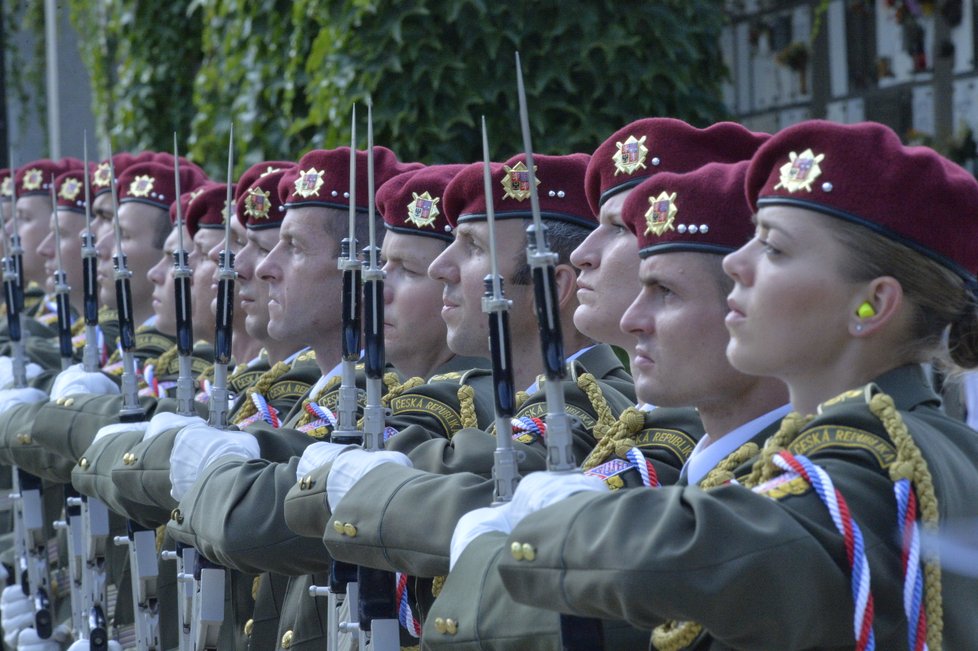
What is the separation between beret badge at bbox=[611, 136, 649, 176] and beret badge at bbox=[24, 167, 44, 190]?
557 centimetres

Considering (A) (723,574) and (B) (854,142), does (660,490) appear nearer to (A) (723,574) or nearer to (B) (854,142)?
(A) (723,574)

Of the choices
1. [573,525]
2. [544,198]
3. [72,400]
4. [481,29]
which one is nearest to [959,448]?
[573,525]

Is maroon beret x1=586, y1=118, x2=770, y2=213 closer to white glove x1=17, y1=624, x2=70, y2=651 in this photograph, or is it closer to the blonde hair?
the blonde hair

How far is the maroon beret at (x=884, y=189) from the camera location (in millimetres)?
2443

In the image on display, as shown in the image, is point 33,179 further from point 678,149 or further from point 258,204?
point 678,149

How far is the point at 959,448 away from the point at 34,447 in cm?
373

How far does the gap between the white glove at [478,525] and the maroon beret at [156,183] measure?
4.23m

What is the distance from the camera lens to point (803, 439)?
239 centimetres

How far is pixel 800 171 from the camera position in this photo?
8.21ft

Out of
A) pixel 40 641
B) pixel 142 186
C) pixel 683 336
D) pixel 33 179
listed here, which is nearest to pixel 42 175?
pixel 33 179

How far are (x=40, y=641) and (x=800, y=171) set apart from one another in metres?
4.36

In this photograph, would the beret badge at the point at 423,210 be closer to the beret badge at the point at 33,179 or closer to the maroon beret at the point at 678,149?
the maroon beret at the point at 678,149

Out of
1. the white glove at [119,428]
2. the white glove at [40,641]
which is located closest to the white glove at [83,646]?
the white glove at [40,641]

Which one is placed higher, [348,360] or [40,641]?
[348,360]
